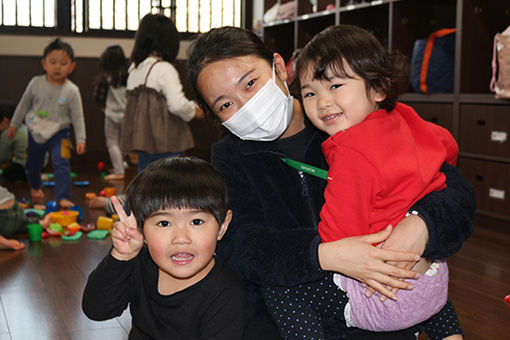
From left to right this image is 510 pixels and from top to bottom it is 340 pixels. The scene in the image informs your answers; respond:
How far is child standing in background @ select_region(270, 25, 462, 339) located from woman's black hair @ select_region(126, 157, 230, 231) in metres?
0.24

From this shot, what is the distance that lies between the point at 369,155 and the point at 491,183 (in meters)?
2.44

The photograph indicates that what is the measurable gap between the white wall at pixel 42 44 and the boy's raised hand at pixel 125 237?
4.87 m

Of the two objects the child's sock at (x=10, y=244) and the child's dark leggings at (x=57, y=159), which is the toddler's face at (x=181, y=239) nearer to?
the child's sock at (x=10, y=244)

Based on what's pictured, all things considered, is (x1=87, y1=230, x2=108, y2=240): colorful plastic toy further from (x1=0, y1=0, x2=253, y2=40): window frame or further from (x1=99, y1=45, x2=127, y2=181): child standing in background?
(x1=0, y1=0, x2=253, y2=40): window frame

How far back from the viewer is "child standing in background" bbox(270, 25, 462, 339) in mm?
1232

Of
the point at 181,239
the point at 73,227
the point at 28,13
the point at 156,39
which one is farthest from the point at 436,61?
the point at 28,13

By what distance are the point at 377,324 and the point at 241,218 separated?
14.7 inches

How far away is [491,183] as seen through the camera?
3.43 m

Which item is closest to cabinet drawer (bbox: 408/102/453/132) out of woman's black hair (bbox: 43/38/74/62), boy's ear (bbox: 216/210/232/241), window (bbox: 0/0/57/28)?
woman's black hair (bbox: 43/38/74/62)

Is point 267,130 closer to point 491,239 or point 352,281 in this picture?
point 352,281

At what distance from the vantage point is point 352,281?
1.26 meters

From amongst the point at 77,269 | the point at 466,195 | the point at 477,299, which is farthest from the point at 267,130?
the point at 77,269

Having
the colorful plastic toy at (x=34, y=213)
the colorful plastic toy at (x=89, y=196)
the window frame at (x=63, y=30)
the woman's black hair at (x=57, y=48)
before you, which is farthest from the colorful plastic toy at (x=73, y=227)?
the window frame at (x=63, y=30)

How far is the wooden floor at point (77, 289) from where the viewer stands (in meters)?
2.01
